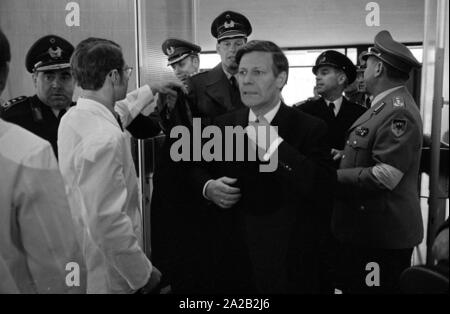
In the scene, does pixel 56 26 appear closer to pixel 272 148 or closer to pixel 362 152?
pixel 272 148

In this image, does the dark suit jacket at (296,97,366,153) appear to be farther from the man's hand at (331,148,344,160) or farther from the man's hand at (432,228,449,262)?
the man's hand at (432,228,449,262)

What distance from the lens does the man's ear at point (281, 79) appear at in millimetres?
1197

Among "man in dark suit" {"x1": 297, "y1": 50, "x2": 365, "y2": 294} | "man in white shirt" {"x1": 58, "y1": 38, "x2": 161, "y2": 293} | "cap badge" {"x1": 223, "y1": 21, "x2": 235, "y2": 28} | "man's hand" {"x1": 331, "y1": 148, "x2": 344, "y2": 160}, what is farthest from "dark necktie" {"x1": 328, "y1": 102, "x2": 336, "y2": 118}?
"man in white shirt" {"x1": 58, "y1": 38, "x2": 161, "y2": 293}

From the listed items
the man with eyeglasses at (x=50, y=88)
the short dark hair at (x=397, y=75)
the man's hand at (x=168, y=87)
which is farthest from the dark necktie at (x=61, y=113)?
the short dark hair at (x=397, y=75)

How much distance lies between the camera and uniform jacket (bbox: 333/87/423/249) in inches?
48.6

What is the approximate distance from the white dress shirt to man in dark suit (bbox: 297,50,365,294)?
519mm

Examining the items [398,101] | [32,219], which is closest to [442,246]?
[398,101]

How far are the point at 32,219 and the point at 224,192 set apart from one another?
533mm

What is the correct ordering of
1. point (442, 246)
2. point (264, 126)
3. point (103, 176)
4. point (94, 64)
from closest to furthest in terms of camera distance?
point (442, 246)
point (103, 176)
point (94, 64)
point (264, 126)

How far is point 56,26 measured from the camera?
1.32 m

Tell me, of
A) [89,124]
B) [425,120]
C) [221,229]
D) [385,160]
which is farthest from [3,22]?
[425,120]

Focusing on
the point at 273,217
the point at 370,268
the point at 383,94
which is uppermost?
the point at 383,94

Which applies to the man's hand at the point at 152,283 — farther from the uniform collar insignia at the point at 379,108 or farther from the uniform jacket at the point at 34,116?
the uniform collar insignia at the point at 379,108
